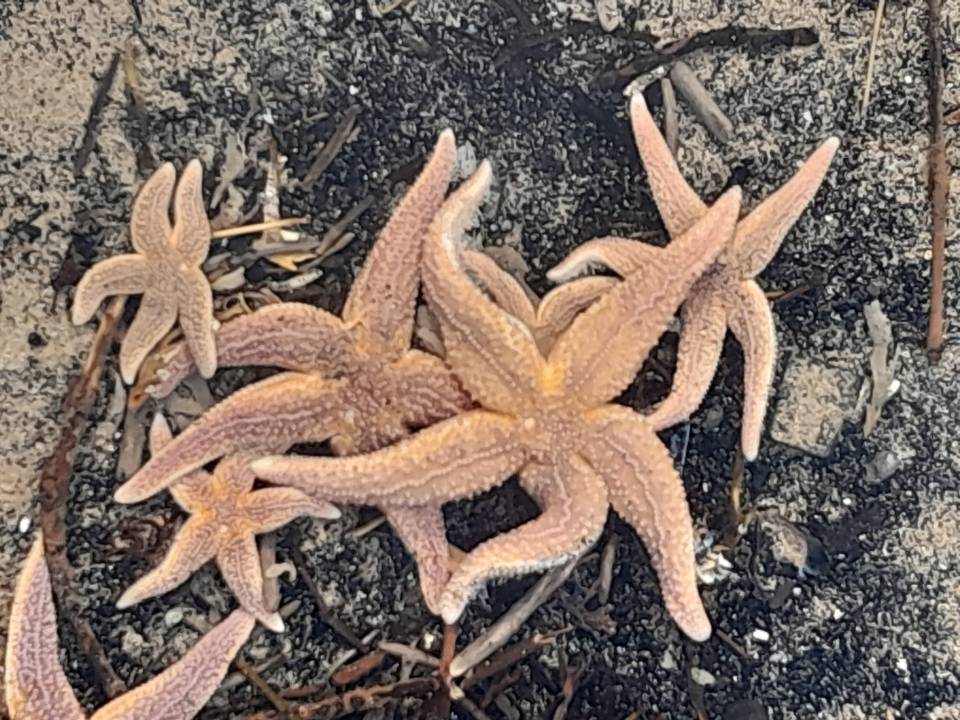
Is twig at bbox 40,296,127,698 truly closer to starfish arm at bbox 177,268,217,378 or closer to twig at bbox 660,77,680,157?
starfish arm at bbox 177,268,217,378

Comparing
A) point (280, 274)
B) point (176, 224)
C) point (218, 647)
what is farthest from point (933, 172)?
point (218, 647)

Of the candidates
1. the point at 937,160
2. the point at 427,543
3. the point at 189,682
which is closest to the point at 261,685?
the point at 189,682

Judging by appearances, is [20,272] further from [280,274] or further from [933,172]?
[933,172]

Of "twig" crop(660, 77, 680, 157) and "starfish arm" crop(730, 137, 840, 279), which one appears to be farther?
"twig" crop(660, 77, 680, 157)

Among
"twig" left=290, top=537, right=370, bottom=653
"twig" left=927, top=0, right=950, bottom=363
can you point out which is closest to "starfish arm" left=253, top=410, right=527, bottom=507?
"twig" left=290, top=537, right=370, bottom=653

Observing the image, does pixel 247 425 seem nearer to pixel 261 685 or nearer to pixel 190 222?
pixel 190 222
